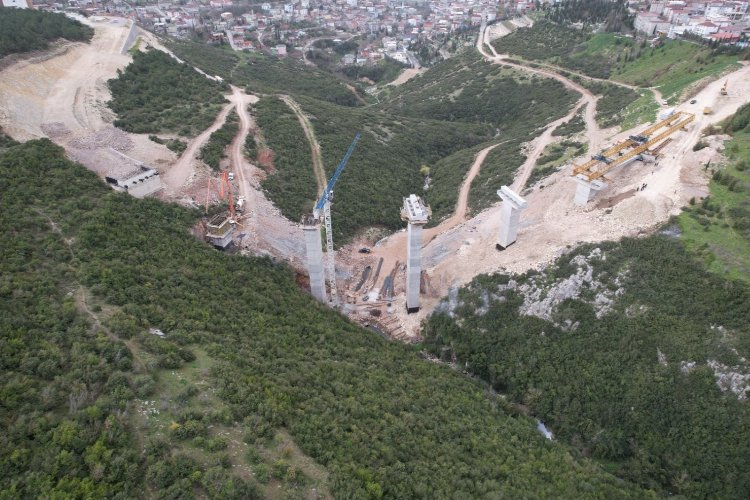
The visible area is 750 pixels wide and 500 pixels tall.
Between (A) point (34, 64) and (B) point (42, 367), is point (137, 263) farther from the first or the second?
(A) point (34, 64)

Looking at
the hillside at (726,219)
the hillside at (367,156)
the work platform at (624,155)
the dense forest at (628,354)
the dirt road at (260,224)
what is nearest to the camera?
the dense forest at (628,354)

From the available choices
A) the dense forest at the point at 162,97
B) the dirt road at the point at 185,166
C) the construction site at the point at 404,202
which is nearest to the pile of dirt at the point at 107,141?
the construction site at the point at 404,202

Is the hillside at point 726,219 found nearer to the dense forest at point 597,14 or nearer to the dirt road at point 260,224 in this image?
the dirt road at point 260,224

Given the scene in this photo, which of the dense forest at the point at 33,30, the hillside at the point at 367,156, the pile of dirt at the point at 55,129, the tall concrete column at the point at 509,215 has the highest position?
the dense forest at the point at 33,30

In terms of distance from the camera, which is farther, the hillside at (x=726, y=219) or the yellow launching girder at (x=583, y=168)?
the yellow launching girder at (x=583, y=168)

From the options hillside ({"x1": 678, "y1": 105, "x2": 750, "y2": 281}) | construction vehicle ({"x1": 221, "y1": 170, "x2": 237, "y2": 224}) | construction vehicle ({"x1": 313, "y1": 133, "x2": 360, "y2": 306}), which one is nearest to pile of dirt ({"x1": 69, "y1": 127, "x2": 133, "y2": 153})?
construction vehicle ({"x1": 221, "y1": 170, "x2": 237, "y2": 224})

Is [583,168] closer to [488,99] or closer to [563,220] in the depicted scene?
[563,220]
